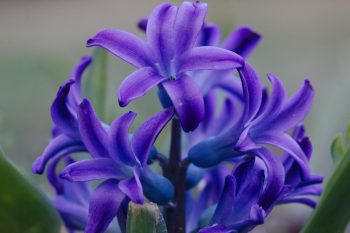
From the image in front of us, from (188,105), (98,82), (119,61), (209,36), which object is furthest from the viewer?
(119,61)

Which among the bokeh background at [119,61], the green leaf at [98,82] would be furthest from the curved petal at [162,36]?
the bokeh background at [119,61]

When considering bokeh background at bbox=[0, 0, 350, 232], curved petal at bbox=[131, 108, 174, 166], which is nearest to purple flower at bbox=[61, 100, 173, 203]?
curved petal at bbox=[131, 108, 174, 166]

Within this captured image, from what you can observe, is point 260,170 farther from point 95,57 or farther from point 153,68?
point 95,57

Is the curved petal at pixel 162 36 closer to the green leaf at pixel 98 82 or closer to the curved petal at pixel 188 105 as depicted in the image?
the curved petal at pixel 188 105

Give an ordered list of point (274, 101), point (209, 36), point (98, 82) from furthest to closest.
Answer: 1. point (98, 82)
2. point (209, 36)
3. point (274, 101)

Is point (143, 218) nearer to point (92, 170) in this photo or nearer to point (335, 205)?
point (92, 170)

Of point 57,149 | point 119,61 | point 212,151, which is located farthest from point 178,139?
point 119,61

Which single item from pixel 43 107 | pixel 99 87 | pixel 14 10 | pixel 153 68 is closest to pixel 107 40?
pixel 153 68
